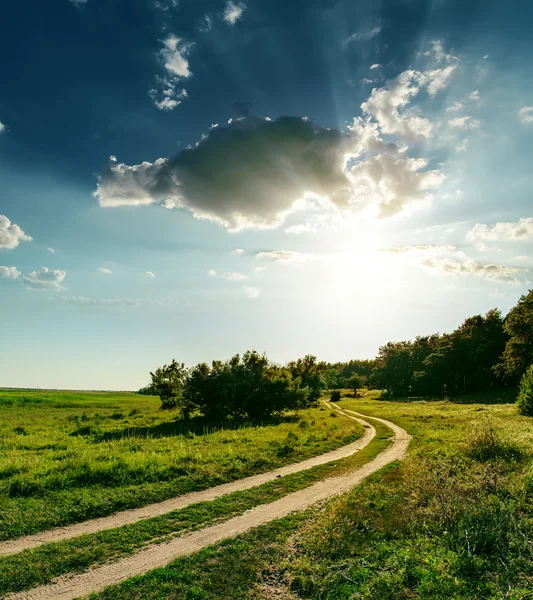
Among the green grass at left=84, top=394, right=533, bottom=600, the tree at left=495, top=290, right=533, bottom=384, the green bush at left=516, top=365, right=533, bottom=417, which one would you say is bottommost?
the green bush at left=516, top=365, right=533, bottom=417

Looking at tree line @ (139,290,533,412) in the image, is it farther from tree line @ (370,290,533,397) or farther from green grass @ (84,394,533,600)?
green grass @ (84,394,533,600)

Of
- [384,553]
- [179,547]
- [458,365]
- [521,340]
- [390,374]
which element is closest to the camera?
[384,553]

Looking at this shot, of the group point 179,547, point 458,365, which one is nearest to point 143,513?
point 179,547

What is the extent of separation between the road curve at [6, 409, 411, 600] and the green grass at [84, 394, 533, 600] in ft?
1.44

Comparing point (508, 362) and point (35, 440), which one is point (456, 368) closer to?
point (508, 362)

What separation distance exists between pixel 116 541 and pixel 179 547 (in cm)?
190

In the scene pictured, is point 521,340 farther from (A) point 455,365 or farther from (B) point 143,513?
(B) point 143,513

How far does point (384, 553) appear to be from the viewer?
8.86 meters

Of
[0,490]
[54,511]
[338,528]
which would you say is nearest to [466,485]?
[338,528]

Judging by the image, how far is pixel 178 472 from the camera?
15.7 meters

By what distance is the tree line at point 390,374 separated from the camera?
39656 millimetres

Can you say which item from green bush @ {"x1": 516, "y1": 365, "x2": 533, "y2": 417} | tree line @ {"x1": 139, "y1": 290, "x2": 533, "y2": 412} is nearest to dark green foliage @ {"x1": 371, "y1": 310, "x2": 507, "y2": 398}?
tree line @ {"x1": 139, "y1": 290, "x2": 533, "y2": 412}

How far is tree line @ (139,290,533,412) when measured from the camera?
39.7 m

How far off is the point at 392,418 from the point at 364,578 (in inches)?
1507
